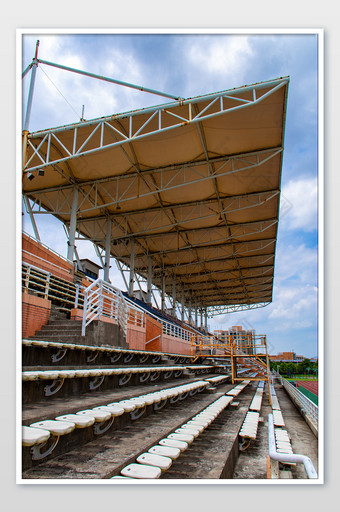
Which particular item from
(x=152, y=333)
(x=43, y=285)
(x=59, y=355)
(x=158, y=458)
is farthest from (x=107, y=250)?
(x=158, y=458)

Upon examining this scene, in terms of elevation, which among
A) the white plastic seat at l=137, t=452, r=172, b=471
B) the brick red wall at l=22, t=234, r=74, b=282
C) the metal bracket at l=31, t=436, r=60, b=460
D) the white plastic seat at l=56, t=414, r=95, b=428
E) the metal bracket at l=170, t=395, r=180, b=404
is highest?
the brick red wall at l=22, t=234, r=74, b=282

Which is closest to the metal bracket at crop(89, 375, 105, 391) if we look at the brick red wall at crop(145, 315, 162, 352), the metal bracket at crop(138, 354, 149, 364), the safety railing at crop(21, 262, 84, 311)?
the safety railing at crop(21, 262, 84, 311)

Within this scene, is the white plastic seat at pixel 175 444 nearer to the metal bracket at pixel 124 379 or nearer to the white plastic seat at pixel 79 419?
the white plastic seat at pixel 79 419

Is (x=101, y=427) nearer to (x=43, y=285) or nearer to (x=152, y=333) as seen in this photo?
(x=43, y=285)

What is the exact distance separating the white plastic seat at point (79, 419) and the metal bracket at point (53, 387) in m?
0.74

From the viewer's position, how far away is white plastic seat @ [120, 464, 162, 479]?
6.68 ft

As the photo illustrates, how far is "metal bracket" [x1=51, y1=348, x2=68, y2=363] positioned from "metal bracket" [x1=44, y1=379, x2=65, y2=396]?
90 cm

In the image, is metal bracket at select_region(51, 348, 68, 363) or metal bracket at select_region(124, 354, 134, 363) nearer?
metal bracket at select_region(51, 348, 68, 363)

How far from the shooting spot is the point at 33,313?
5773 mm

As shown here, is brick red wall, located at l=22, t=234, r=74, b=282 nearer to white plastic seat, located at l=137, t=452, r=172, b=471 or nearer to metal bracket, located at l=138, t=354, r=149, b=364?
metal bracket, located at l=138, t=354, r=149, b=364

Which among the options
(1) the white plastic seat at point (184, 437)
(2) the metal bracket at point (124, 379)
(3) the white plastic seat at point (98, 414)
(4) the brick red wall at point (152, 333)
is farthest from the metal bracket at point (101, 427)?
(4) the brick red wall at point (152, 333)

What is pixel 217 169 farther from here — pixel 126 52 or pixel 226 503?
pixel 226 503

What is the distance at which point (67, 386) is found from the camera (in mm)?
3273
